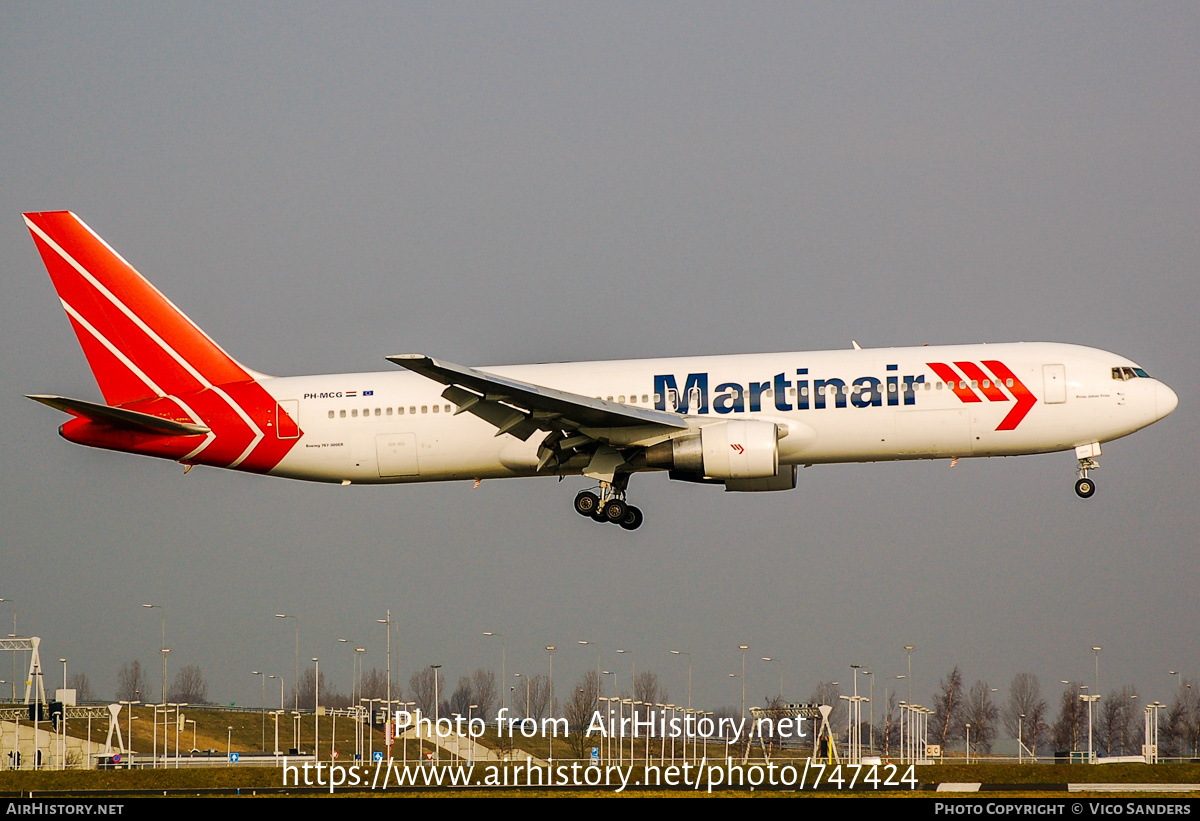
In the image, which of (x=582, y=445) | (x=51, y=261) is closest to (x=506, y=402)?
(x=582, y=445)

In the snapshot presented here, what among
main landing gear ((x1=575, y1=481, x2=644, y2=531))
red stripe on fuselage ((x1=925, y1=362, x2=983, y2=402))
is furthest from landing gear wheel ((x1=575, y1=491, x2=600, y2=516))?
red stripe on fuselage ((x1=925, y1=362, x2=983, y2=402))

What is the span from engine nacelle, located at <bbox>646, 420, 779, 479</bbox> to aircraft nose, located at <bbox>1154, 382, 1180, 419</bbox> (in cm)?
1108

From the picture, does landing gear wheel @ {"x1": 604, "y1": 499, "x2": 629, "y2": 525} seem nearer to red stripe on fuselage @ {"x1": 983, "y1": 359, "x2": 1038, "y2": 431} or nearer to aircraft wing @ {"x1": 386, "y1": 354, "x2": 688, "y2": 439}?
aircraft wing @ {"x1": 386, "y1": 354, "x2": 688, "y2": 439}

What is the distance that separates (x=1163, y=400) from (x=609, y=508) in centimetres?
1652

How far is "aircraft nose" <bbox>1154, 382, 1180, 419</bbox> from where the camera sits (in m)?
41.2

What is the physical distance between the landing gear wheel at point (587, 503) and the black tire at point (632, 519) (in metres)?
0.94

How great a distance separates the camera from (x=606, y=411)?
39531 millimetres

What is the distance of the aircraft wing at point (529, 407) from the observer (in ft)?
126

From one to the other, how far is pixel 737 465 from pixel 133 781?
21.0m

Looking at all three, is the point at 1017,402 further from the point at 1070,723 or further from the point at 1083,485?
the point at 1070,723

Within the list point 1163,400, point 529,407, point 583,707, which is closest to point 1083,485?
point 1163,400

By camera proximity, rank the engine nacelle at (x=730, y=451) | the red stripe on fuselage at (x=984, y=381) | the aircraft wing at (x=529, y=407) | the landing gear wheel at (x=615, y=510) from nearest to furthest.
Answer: the aircraft wing at (x=529, y=407)
the engine nacelle at (x=730, y=451)
the red stripe on fuselage at (x=984, y=381)
the landing gear wheel at (x=615, y=510)

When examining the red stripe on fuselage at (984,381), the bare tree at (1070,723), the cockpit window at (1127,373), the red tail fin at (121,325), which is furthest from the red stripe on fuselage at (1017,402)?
the bare tree at (1070,723)

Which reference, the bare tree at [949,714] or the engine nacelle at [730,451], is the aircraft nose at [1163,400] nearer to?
the engine nacelle at [730,451]
